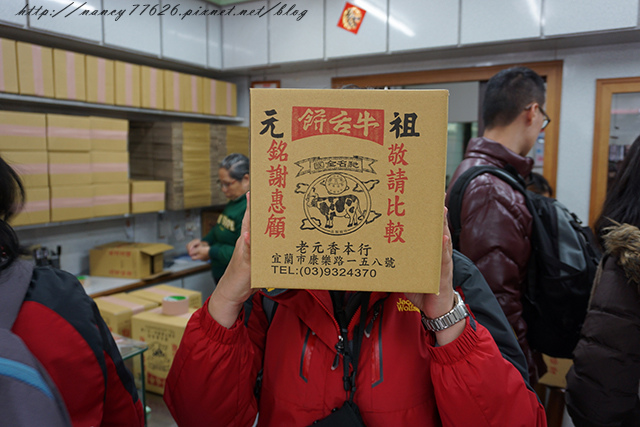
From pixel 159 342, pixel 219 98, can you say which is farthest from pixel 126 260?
pixel 219 98

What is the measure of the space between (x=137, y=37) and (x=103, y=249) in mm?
1475

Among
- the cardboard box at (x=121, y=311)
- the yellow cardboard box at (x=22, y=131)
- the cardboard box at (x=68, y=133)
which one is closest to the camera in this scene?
the cardboard box at (x=121, y=311)

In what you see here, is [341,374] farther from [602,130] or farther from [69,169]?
[602,130]

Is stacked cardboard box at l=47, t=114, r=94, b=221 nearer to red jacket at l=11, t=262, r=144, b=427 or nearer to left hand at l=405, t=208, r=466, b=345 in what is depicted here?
red jacket at l=11, t=262, r=144, b=427

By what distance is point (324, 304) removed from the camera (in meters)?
0.83

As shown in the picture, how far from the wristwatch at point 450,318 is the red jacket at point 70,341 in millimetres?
577

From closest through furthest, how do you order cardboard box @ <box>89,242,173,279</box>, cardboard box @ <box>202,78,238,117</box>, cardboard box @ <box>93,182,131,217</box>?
1. cardboard box @ <box>93,182,131,217</box>
2. cardboard box @ <box>89,242,173,279</box>
3. cardboard box @ <box>202,78,238,117</box>

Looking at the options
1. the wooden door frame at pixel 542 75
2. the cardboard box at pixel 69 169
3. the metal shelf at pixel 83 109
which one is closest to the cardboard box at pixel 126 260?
the cardboard box at pixel 69 169

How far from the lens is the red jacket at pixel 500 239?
1.40 metres

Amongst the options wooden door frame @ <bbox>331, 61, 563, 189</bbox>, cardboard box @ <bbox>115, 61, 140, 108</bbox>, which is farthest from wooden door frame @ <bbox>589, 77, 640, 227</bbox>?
cardboard box @ <bbox>115, 61, 140, 108</bbox>

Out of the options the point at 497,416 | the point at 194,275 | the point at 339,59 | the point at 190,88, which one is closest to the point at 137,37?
the point at 190,88

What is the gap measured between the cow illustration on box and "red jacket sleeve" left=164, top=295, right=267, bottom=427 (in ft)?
0.97

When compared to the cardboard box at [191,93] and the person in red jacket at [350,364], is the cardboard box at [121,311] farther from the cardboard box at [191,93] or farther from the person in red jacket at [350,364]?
the cardboard box at [191,93]

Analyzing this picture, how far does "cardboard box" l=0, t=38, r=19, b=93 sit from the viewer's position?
233 cm
